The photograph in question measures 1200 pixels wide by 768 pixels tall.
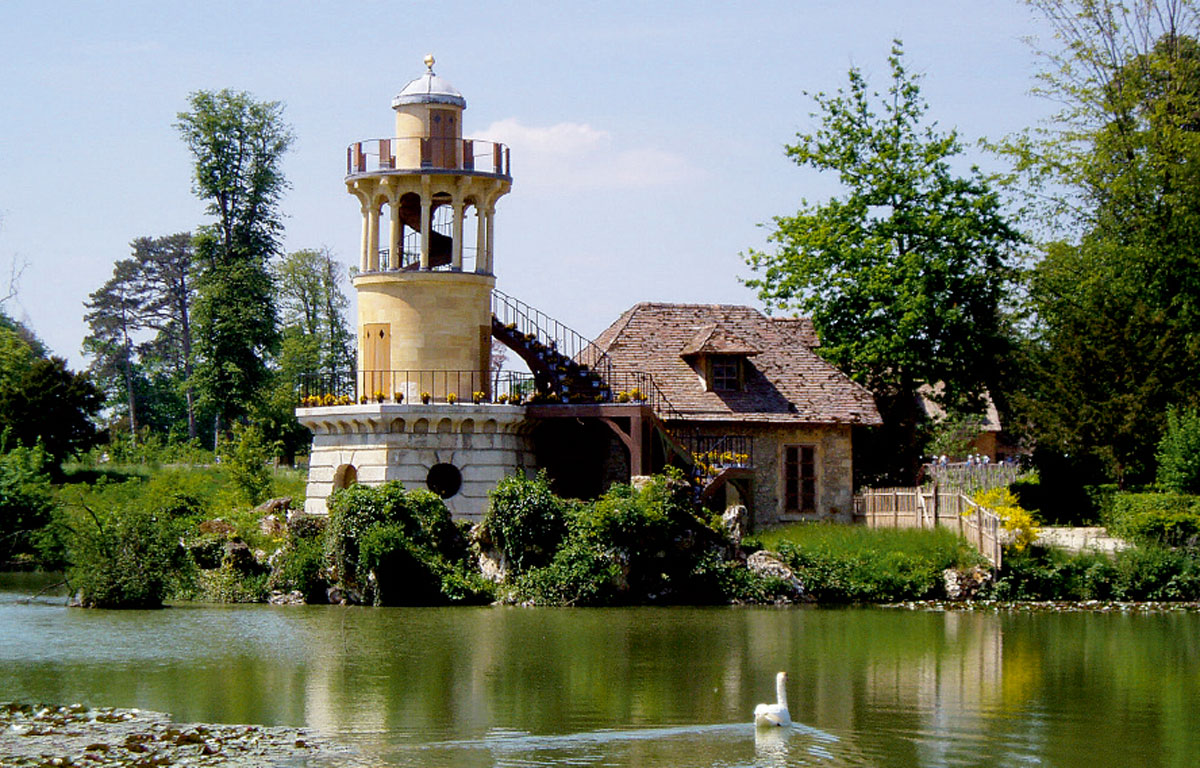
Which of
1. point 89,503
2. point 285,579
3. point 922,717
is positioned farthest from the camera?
point 89,503

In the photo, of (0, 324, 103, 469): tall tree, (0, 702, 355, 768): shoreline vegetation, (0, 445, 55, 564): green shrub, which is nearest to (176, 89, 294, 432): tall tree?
(0, 324, 103, 469): tall tree

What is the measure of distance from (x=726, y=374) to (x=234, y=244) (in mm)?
26348

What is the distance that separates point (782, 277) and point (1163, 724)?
3068cm

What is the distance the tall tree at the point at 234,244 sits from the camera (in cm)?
6303

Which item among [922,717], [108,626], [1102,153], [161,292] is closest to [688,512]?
[108,626]

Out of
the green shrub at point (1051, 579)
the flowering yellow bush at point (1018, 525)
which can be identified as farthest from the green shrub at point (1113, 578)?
the flowering yellow bush at point (1018, 525)

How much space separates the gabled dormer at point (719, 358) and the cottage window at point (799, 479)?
2210 mm

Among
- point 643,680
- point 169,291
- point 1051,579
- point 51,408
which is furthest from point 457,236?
point 169,291

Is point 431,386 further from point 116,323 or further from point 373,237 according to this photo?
point 116,323

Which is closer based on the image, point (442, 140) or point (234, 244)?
point (442, 140)

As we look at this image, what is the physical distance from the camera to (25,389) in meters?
59.7

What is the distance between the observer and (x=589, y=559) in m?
36.8

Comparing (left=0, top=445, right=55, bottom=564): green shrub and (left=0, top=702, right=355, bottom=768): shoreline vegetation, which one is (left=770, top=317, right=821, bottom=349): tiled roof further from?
(left=0, top=702, right=355, bottom=768): shoreline vegetation

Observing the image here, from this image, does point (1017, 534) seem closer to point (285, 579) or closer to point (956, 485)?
point (956, 485)
